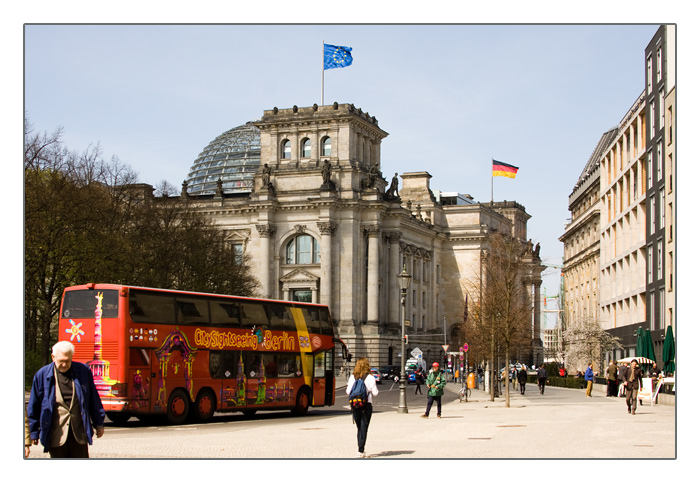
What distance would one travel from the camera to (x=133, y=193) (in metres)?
70.1

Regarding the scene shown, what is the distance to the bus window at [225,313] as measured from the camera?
3603 centimetres

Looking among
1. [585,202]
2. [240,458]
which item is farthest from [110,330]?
[585,202]

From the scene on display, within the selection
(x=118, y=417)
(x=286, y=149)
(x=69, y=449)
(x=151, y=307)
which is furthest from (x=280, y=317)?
(x=286, y=149)

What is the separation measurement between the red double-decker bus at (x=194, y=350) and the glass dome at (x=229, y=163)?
97.6 m

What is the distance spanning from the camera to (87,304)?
32.7 m

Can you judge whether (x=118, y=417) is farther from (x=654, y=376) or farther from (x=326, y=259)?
(x=326, y=259)

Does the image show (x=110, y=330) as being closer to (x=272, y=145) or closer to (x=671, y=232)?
(x=671, y=232)

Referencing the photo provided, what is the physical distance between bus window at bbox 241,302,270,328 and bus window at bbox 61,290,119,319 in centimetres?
608

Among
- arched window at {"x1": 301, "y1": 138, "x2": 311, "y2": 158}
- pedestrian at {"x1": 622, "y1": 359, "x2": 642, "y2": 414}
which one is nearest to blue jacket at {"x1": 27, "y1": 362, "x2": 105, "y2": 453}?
pedestrian at {"x1": 622, "y1": 359, "x2": 642, "y2": 414}

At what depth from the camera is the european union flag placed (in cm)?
9019

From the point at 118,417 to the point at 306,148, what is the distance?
78603 millimetres

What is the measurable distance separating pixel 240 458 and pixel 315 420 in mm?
17269

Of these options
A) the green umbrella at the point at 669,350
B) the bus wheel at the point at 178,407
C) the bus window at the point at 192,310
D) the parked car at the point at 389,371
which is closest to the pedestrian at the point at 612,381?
the green umbrella at the point at 669,350

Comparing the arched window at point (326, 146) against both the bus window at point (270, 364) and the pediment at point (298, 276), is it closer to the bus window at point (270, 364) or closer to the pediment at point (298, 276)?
the pediment at point (298, 276)
